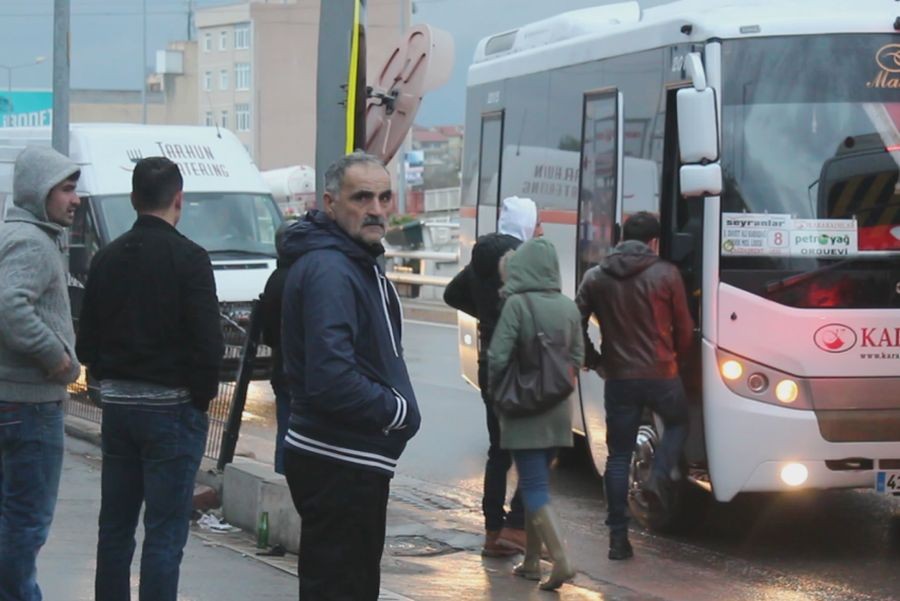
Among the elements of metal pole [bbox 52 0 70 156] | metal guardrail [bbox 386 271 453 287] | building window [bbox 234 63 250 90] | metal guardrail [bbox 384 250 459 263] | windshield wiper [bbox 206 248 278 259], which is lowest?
metal guardrail [bbox 386 271 453 287]

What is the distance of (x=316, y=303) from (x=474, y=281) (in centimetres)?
384

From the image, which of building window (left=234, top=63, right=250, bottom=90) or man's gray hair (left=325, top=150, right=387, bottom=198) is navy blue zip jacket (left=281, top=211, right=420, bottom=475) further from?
building window (left=234, top=63, right=250, bottom=90)

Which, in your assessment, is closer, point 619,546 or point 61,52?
point 619,546

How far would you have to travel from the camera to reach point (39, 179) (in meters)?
5.95

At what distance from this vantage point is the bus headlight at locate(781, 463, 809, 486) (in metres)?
8.59

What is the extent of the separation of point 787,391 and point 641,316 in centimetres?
91

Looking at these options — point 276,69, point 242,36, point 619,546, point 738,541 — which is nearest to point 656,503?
point 738,541

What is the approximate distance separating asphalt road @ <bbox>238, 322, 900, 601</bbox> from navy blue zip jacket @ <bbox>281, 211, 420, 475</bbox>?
3437 millimetres

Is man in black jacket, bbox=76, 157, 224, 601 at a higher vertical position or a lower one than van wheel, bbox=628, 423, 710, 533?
higher

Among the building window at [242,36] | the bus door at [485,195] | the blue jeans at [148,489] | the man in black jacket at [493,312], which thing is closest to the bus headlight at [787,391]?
the man in black jacket at [493,312]

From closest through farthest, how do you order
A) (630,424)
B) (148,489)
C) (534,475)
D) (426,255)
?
1. (148,489)
2. (534,475)
3. (630,424)
4. (426,255)

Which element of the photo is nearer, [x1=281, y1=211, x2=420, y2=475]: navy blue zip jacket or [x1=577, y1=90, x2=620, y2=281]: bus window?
[x1=281, y1=211, x2=420, y2=475]: navy blue zip jacket

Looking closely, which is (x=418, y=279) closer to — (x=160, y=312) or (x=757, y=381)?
(x=757, y=381)

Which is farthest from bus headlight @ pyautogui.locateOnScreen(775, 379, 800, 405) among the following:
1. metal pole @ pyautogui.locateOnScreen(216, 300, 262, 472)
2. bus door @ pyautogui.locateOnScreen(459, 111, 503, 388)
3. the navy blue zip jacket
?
bus door @ pyautogui.locateOnScreen(459, 111, 503, 388)
